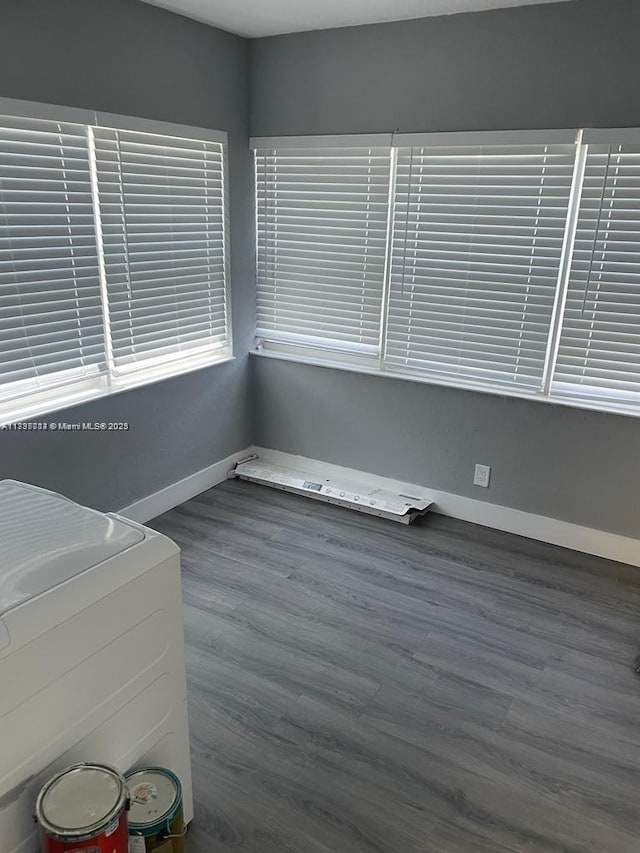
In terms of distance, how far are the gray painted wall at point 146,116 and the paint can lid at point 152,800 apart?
165cm

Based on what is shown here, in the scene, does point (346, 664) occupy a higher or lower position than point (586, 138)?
lower

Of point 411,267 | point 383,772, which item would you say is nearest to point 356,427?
point 411,267

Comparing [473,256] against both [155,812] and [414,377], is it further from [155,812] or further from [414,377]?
[155,812]

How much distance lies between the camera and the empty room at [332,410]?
182 centimetres

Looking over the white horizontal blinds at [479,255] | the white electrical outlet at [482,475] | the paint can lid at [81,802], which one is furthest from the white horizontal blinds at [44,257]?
the white electrical outlet at [482,475]

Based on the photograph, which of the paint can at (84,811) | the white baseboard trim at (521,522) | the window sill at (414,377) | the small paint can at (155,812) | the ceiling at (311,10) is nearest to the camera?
the paint can at (84,811)

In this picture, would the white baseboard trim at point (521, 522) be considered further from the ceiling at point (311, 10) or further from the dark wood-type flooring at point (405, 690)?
the ceiling at point (311, 10)

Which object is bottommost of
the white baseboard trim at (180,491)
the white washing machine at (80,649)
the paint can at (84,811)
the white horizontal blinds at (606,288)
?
the white baseboard trim at (180,491)

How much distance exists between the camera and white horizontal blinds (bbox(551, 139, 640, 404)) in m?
2.84

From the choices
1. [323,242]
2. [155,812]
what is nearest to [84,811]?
[155,812]

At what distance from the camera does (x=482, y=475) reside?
138 inches

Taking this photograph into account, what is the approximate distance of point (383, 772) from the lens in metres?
2.00

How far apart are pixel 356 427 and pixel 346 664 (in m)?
1.64

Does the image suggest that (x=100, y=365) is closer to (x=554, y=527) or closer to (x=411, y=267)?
(x=411, y=267)
